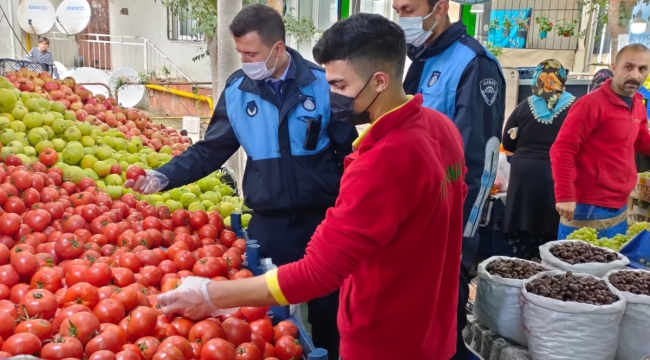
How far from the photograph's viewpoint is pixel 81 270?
7.09 feet

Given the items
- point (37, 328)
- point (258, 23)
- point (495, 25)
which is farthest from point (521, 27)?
point (37, 328)

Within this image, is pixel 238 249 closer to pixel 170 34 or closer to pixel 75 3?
pixel 75 3

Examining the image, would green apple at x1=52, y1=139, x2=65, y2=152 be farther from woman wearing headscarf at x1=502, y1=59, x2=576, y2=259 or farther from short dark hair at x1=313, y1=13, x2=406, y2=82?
woman wearing headscarf at x1=502, y1=59, x2=576, y2=259

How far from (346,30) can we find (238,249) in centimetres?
152

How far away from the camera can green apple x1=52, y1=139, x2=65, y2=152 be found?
390 centimetres

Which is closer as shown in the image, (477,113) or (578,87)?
(477,113)

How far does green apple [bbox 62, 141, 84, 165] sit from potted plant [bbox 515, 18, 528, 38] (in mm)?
12863

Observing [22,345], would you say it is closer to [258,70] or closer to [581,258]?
[258,70]

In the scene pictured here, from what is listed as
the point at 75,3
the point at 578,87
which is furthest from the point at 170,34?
the point at 578,87

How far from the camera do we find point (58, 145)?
391 centimetres

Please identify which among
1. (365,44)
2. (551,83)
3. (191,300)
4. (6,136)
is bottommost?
(191,300)

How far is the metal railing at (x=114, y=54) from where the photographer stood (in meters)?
16.7

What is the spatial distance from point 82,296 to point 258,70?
144 centimetres

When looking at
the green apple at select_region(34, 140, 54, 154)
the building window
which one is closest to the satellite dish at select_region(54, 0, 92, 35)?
the building window
